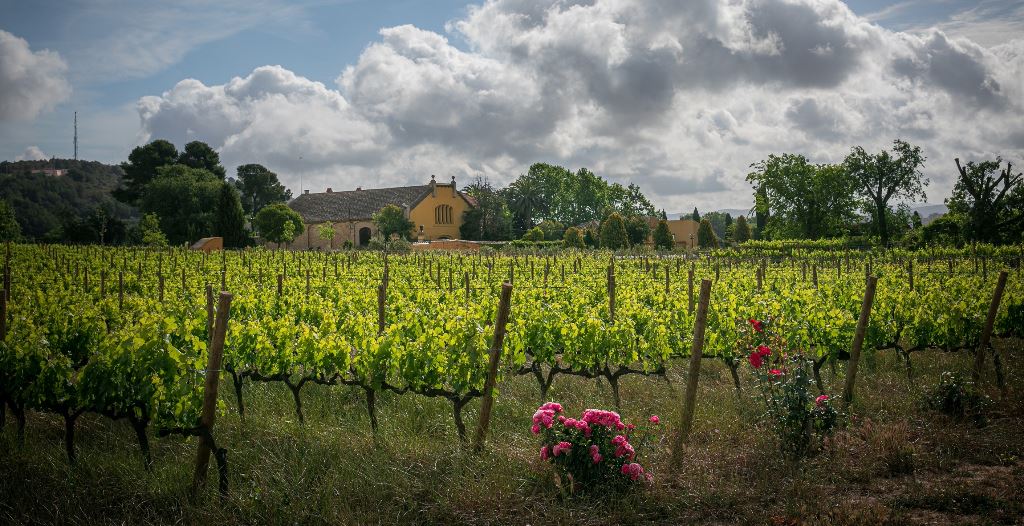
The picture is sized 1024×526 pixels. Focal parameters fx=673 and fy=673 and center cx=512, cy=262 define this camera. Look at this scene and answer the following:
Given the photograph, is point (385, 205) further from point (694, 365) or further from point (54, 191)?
point (694, 365)

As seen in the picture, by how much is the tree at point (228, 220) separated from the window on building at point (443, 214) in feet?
74.9

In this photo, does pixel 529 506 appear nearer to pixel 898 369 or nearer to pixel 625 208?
pixel 898 369

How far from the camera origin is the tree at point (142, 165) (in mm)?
64812

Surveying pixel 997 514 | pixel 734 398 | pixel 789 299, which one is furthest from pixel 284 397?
pixel 789 299

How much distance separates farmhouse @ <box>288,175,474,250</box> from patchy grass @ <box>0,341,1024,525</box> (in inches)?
2317

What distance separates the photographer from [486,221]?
2704 inches

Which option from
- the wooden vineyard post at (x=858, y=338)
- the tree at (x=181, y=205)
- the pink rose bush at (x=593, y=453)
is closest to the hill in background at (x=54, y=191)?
the tree at (x=181, y=205)

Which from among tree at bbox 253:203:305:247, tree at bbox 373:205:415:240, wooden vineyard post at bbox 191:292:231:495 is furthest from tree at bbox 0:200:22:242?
wooden vineyard post at bbox 191:292:231:495

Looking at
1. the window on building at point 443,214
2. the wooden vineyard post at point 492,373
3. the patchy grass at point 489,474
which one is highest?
the window on building at point 443,214

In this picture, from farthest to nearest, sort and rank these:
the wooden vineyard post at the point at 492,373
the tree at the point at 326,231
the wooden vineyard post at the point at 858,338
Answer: the tree at the point at 326,231, the wooden vineyard post at the point at 858,338, the wooden vineyard post at the point at 492,373

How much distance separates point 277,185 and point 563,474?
8006 centimetres

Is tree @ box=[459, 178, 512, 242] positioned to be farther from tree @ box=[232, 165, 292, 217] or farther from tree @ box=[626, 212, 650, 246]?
tree @ box=[232, 165, 292, 217]

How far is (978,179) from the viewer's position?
47250mm

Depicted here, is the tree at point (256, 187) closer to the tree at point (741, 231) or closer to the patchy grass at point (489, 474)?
the tree at point (741, 231)
